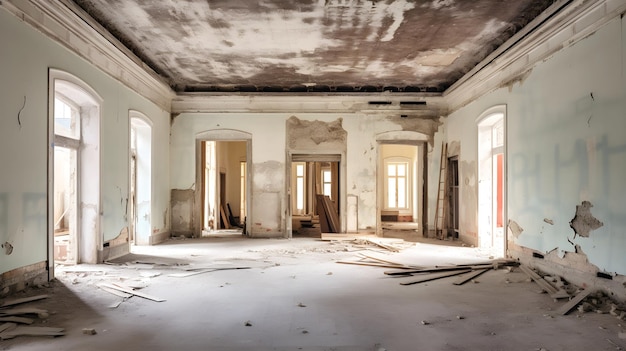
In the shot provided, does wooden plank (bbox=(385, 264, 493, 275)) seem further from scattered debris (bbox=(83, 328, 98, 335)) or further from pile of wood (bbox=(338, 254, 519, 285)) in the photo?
scattered debris (bbox=(83, 328, 98, 335))

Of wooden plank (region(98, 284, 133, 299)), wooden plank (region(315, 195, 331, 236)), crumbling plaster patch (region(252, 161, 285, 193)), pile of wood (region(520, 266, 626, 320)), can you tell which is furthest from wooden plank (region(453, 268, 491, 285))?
crumbling plaster patch (region(252, 161, 285, 193))

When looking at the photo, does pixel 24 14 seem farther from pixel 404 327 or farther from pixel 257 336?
pixel 404 327

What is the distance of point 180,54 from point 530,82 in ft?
18.8

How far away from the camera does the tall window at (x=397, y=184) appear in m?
16.8

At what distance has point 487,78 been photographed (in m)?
8.02

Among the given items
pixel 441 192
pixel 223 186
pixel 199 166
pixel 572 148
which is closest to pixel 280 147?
pixel 199 166

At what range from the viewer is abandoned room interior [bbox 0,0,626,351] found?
4027 millimetres

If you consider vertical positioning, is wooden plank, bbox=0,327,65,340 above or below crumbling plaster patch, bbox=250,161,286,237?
below

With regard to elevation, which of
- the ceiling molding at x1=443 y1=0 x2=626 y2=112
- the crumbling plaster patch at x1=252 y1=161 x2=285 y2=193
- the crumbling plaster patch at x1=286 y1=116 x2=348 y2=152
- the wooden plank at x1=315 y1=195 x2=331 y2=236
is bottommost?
the wooden plank at x1=315 y1=195 x2=331 y2=236

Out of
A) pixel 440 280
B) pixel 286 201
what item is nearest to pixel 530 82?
pixel 440 280

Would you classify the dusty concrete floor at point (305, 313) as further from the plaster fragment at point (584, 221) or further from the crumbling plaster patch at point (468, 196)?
the crumbling plaster patch at point (468, 196)

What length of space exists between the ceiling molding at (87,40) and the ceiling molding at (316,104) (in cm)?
157

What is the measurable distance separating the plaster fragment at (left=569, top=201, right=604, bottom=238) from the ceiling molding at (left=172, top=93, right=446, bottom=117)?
224 inches

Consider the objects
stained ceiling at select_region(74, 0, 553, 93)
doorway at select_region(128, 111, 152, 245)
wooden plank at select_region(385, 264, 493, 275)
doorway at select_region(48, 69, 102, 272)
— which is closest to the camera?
stained ceiling at select_region(74, 0, 553, 93)
